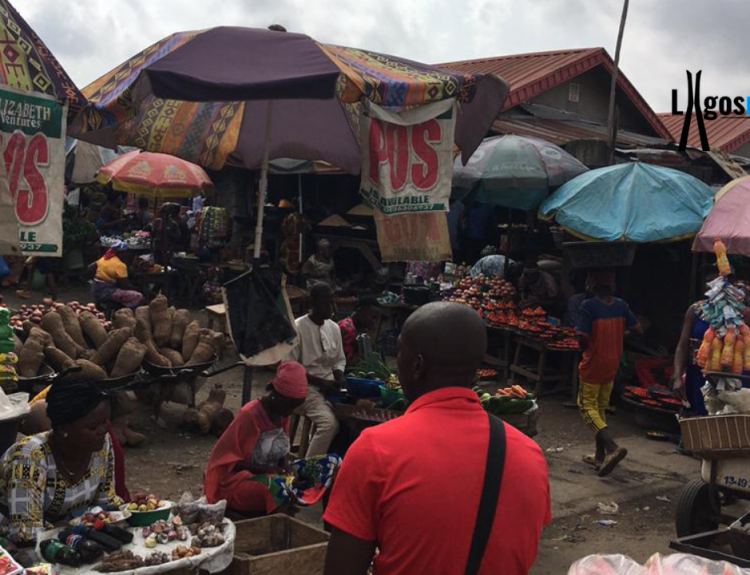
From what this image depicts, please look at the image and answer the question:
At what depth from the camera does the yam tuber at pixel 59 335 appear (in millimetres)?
8234

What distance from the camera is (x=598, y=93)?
1986 centimetres

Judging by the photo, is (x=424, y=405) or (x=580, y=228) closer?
(x=424, y=405)

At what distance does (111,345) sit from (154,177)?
8.91 m

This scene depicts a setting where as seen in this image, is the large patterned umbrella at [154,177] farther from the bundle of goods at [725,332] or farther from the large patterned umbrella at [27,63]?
the large patterned umbrella at [27,63]

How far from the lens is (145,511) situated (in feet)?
14.7

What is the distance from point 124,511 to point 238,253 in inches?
585

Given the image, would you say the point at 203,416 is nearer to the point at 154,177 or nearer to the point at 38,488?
the point at 38,488

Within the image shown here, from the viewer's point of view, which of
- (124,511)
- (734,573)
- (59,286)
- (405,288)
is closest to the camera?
(734,573)

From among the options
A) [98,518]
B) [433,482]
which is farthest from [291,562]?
[433,482]

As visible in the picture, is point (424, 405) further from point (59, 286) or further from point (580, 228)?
point (59, 286)

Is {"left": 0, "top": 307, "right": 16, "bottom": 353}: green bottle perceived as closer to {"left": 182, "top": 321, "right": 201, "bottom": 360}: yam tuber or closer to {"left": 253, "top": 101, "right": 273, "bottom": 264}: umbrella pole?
{"left": 253, "top": 101, "right": 273, "bottom": 264}: umbrella pole

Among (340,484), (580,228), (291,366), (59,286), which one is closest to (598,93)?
(580,228)

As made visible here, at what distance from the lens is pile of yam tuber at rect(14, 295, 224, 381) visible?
7965mm

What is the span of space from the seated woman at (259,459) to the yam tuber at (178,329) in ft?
12.1
